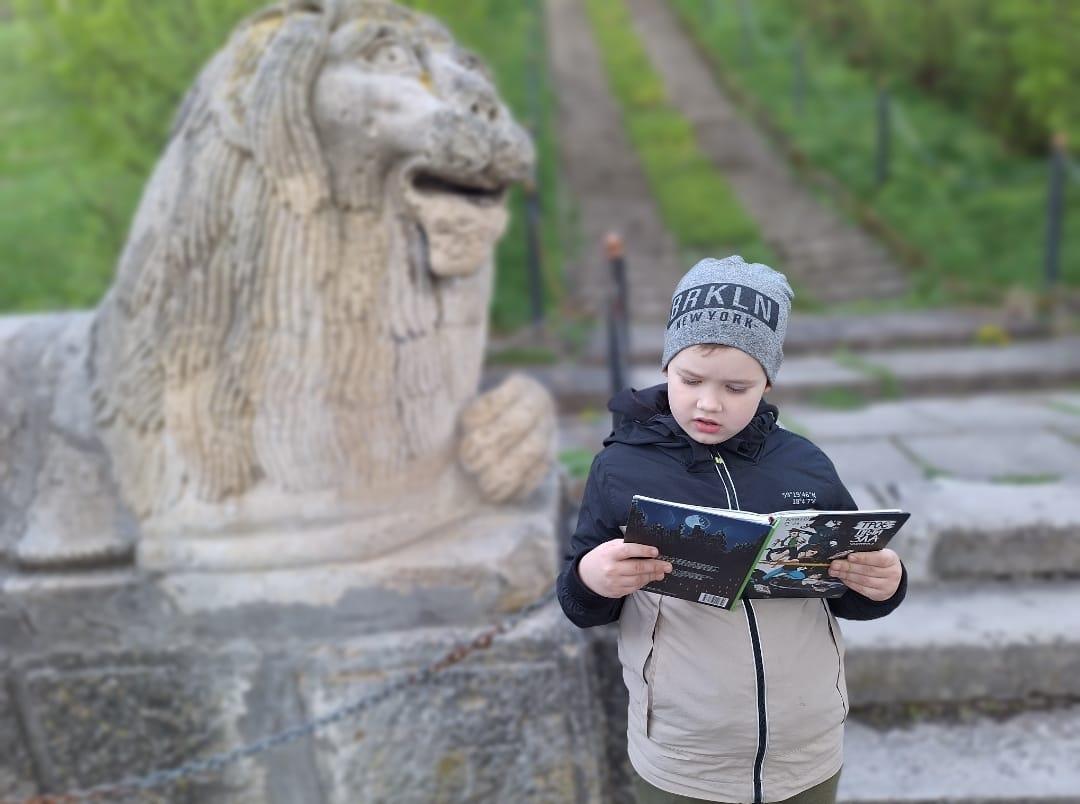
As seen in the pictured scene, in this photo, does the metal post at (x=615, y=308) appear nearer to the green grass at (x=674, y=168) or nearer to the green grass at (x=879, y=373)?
the green grass at (x=879, y=373)

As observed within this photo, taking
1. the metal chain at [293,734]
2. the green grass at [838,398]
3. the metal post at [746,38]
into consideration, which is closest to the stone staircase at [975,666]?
the metal chain at [293,734]

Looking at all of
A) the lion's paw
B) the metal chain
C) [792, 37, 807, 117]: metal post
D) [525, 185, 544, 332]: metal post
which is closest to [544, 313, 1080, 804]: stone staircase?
the metal chain

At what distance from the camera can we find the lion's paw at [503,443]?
7.16 feet

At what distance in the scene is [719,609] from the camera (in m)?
1.29

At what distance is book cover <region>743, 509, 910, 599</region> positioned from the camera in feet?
3.76

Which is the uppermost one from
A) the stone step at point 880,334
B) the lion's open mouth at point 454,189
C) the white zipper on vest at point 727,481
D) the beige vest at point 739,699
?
the lion's open mouth at point 454,189

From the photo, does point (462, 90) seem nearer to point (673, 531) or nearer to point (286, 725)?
point (673, 531)

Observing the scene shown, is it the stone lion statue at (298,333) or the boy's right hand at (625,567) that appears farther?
the stone lion statue at (298,333)

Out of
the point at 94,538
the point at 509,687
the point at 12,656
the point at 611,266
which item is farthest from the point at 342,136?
the point at 611,266

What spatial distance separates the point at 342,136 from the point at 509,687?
1.21 m

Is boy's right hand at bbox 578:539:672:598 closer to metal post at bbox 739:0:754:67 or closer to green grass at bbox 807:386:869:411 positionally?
green grass at bbox 807:386:869:411

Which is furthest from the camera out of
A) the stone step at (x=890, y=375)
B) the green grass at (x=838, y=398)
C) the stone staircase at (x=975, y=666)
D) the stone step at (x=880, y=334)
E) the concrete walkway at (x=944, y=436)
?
the stone step at (x=880, y=334)

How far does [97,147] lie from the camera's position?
15.2ft

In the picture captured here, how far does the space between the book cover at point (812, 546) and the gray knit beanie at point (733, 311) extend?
7.5 inches
